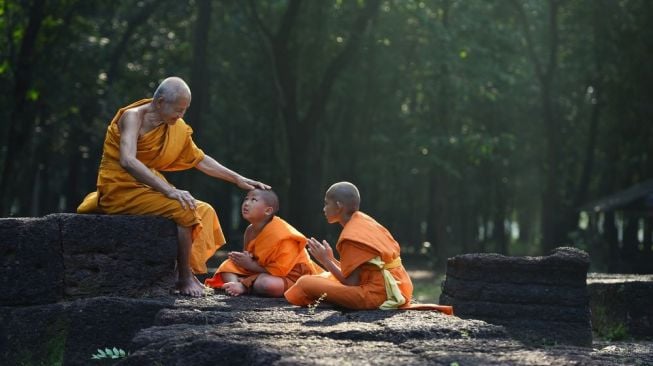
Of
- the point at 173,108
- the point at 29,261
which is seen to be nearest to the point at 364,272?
the point at 173,108

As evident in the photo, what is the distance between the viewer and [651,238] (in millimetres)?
31469

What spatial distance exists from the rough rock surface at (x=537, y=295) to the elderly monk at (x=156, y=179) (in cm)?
228

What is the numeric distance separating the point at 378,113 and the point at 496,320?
26554mm

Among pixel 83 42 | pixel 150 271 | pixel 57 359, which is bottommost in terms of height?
pixel 57 359

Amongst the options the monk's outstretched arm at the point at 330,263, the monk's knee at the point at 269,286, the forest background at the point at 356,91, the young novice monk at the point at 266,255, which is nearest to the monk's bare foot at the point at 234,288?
the young novice monk at the point at 266,255

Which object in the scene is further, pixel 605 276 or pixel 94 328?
pixel 605 276

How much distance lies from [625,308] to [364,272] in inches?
180

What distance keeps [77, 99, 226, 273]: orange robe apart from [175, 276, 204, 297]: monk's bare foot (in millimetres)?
226

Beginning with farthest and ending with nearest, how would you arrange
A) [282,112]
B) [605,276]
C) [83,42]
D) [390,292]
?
1. [83,42]
2. [282,112]
3. [605,276]
4. [390,292]

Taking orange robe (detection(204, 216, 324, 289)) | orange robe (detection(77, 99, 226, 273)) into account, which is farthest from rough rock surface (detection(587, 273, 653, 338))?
orange robe (detection(77, 99, 226, 273))

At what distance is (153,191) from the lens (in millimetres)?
8812

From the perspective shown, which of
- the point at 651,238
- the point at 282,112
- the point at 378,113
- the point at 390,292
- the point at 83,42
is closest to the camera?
the point at 390,292

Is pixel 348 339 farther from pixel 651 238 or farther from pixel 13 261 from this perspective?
pixel 651 238

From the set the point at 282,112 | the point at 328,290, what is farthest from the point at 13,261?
the point at 282,112
